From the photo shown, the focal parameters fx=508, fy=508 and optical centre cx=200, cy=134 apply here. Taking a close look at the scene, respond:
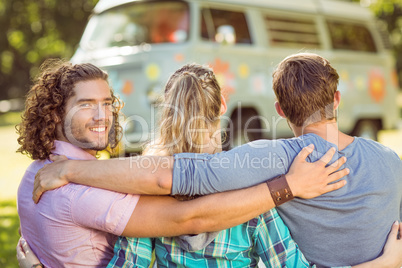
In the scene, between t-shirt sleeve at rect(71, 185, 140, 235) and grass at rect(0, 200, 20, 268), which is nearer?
t-shirt sleeve at rect(71, 185, 140, 235)

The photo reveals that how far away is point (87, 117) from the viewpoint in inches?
94.1

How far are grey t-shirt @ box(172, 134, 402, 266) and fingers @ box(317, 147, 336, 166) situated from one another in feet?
0.09

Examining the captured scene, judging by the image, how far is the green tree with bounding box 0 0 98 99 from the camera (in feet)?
76.3

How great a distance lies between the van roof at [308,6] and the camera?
7.83m

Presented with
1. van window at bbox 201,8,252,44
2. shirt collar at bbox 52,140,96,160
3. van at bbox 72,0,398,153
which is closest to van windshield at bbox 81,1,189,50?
van at bbox 72,0,398,153

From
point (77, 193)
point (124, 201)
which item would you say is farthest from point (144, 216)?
point (77, 193)

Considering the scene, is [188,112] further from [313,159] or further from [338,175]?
[338,175]

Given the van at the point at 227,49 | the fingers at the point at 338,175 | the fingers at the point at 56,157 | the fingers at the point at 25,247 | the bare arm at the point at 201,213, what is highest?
the van at the point at 227,49

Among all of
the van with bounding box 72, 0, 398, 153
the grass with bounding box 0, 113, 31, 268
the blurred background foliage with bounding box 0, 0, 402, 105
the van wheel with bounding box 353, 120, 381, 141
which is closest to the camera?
the grass with bounding box 0, 113, 31, 268

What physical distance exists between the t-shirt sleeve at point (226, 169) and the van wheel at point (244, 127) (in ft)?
18.3

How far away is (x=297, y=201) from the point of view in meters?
2.04

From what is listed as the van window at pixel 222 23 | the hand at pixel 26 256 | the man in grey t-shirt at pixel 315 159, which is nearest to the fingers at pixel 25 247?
the hand at pixel 26 256

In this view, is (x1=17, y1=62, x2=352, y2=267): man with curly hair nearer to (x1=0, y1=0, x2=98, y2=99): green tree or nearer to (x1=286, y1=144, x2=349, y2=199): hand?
(x1=286, y1=144, x2=349, y2=199): hand

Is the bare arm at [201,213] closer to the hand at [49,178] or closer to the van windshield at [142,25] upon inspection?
the hand at [49,178]
